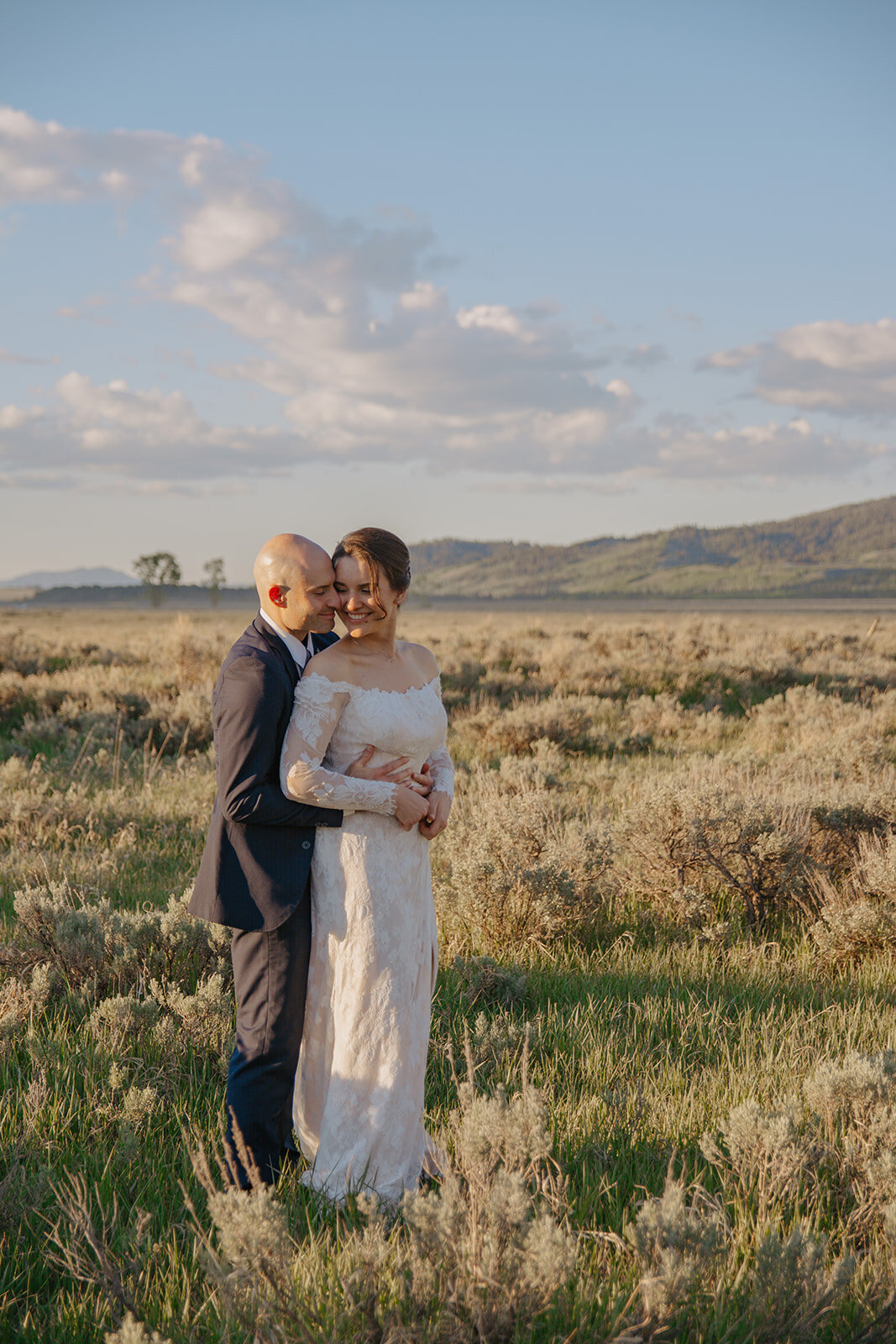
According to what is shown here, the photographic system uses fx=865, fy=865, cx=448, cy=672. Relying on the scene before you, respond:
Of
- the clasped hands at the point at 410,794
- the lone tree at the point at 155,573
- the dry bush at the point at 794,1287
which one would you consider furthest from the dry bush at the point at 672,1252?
the lone tree at the point at 155,573

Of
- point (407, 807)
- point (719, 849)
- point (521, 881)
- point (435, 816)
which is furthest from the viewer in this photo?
point (719, 849)

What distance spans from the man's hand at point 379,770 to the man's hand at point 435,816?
0.36 feet

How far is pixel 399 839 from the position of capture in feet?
9.83

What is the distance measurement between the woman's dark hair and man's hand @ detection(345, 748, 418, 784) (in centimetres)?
53

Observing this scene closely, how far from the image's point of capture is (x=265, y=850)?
2900 mm

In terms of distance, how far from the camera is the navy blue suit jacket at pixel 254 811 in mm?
2801

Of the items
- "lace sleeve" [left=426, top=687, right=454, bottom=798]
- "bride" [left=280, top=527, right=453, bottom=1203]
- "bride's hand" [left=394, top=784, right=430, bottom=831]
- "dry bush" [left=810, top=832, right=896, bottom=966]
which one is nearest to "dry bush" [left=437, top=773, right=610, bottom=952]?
"dry bush" [left=810, top=832, right=896, bottom=966]

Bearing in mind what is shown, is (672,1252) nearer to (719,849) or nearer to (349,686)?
(349,686)

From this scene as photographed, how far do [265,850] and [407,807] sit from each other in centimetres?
50

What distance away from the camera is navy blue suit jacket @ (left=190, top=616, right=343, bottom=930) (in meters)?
2.80

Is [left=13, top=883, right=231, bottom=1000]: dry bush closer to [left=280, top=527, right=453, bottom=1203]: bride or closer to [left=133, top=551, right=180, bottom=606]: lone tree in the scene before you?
[left=280, top=527, right=453, bottom=1203]: bride

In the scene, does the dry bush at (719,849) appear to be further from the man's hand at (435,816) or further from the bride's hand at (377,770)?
the bride's hand at (377,770)

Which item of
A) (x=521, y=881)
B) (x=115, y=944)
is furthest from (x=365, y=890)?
(x=521, y=881)

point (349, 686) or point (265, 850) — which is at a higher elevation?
point (349, 686)
